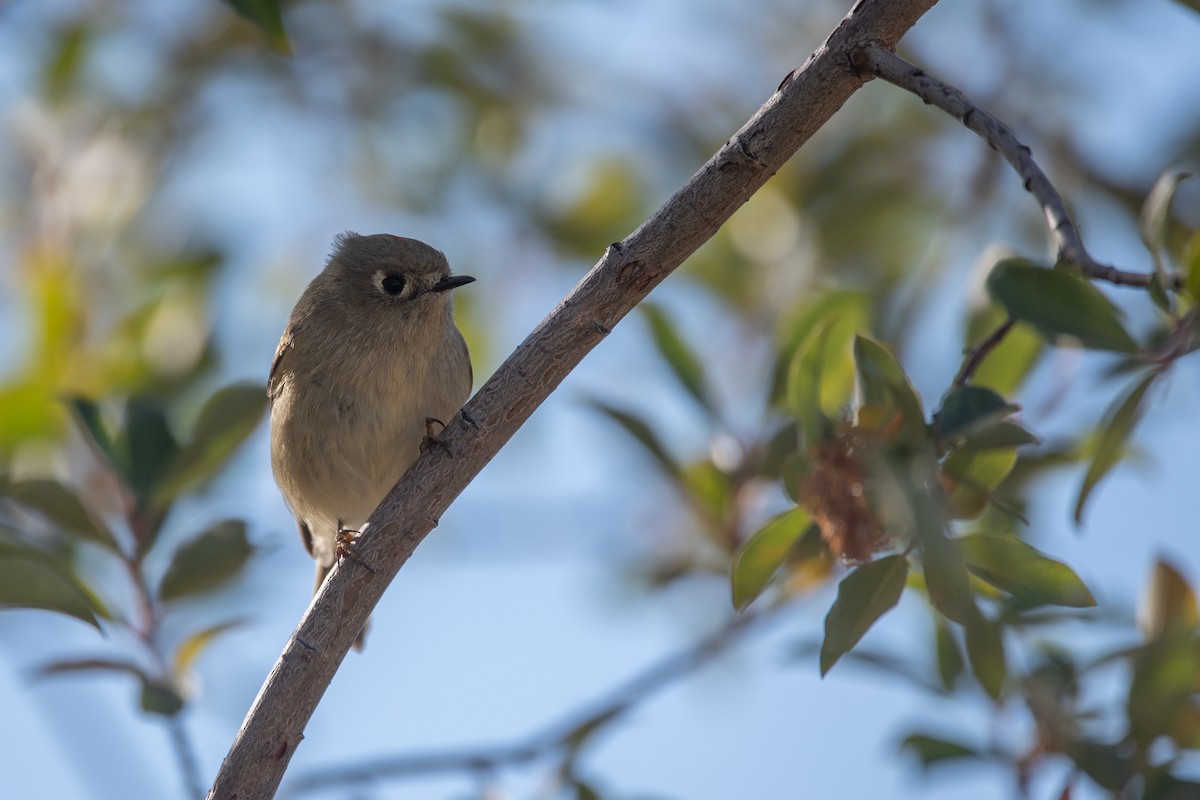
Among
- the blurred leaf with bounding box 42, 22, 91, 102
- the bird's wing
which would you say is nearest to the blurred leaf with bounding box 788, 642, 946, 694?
the bird's wing

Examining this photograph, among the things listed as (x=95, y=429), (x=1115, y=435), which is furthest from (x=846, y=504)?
(x=95, y=429)

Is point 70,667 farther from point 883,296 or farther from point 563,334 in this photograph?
point 883,296

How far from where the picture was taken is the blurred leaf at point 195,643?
9.44ft

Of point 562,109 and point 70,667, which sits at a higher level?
point 562,109

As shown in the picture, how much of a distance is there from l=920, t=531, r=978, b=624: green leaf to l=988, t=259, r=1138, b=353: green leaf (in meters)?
0.47

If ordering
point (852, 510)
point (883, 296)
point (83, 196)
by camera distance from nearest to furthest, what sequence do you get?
1. point (852, 510)
2. point (883, 296)
3. point (83, 196)

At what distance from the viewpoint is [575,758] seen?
9.80ft

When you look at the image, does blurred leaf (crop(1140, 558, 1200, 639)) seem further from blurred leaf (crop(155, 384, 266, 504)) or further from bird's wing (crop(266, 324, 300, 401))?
bird's wing (crop(266, 324, 300, 401))

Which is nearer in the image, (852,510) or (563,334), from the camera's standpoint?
(563,334)

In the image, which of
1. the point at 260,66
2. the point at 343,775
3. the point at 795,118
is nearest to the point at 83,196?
the point at 260,66

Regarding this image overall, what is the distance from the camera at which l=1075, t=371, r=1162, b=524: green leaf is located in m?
2.09

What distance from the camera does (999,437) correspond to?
198 centimetres

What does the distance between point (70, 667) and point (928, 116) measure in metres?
3.85

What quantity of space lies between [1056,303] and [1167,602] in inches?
40.6
